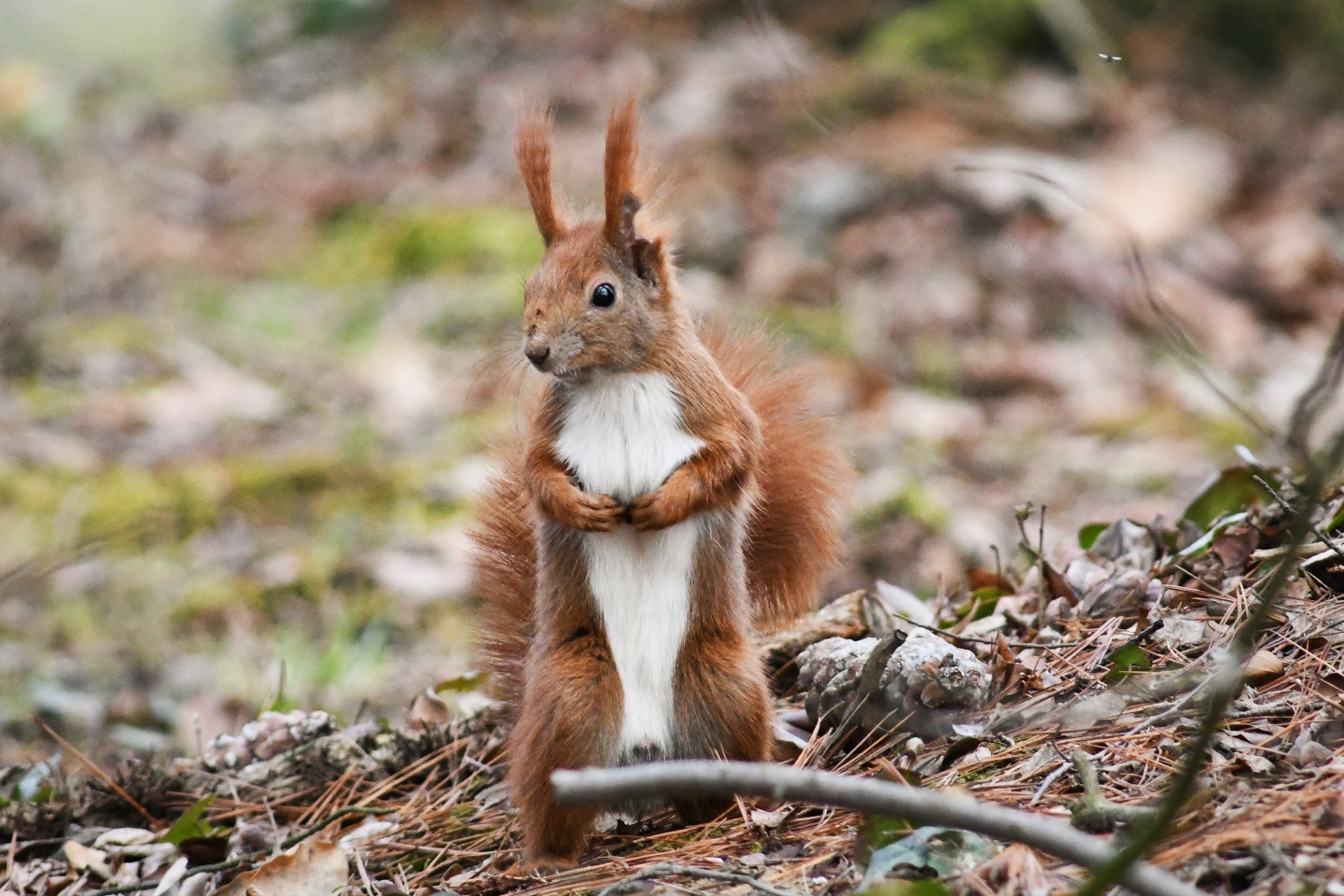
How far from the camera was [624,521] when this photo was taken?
2.18 meters

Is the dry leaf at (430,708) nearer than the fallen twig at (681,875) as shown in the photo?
No

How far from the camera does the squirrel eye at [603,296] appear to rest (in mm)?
2221

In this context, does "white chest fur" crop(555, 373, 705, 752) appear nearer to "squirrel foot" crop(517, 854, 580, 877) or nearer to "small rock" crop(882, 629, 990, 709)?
"squirrel foot" crop(517, 854, 580, 877)

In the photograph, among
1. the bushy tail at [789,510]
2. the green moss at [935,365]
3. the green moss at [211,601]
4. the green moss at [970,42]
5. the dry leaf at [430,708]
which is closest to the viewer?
the bushy tail at [789,510]

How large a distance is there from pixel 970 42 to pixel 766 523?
22.5 feet

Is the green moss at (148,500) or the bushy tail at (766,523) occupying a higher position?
the bushy tail at (766,523)

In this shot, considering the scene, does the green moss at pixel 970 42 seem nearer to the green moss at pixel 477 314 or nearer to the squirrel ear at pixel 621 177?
the green moss at pixel 477 314

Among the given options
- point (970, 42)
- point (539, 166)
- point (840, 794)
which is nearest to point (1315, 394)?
point (840, 794)

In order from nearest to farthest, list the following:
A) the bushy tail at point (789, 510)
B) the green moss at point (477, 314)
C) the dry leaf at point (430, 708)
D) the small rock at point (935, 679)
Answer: the small rock at point (935, 679) → the bushy tail at point (789, 510) → the dry leaf at point (430, 708) → the green moss at point (477, 314)

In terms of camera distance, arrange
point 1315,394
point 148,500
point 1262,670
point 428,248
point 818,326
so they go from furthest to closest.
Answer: point 428,248, point 818,326, point 148,500, point 1262,670, point 1315,394

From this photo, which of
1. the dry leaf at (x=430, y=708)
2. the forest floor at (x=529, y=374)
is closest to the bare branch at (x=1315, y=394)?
the forest floor at (x=529, y=374)

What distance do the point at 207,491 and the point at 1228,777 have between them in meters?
4.28

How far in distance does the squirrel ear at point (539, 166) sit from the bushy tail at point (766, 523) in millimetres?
419

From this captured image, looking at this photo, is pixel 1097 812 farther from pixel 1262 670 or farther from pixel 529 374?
pixel 529 374
